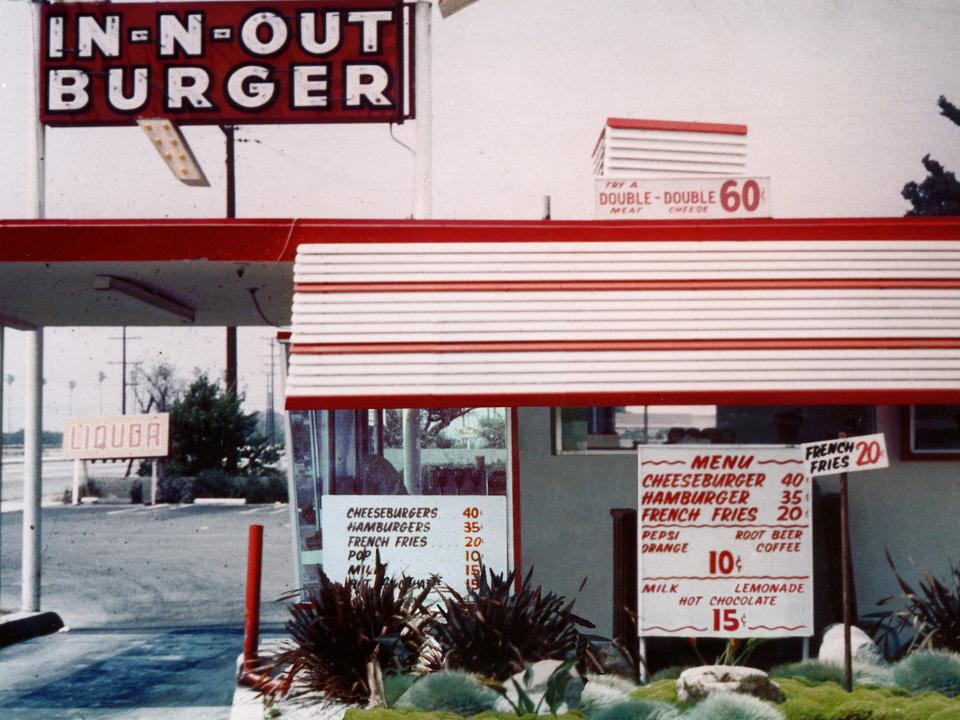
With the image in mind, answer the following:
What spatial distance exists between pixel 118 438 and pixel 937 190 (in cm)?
2761

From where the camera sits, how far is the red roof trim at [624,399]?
22.9 feet

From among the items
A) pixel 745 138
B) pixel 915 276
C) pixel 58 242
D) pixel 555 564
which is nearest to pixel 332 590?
pixel 555 564

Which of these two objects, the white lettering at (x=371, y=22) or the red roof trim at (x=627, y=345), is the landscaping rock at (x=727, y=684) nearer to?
the red roof trim at (x=627, y=345)

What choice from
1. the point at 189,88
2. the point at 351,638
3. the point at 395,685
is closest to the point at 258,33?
the point at 189,88

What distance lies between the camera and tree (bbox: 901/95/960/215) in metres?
29.7

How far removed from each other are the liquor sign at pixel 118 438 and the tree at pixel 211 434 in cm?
1922

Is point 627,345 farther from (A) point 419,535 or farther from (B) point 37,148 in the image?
(B) point 37,148

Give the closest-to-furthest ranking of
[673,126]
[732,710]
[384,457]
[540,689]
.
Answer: [732,710] < [540,689] < [384,457] < [673,126]

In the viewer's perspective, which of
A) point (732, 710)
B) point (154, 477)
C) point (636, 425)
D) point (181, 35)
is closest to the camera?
point (732, 710)

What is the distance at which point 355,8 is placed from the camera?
1094 centimetres

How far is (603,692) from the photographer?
6590mm

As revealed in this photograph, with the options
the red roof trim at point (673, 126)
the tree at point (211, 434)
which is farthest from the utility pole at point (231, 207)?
the red roof trim at point (673, 126)

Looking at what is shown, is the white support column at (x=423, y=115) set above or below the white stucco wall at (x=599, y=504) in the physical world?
above

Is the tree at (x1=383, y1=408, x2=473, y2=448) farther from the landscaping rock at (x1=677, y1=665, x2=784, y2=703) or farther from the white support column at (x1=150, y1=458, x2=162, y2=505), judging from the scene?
the white support column at (x1=150, y1=458, x2=162, y2=505)
